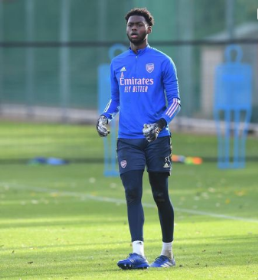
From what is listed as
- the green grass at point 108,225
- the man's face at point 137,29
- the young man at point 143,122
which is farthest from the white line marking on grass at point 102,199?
the man's face at point 137,29

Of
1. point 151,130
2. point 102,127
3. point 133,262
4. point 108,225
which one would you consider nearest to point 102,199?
point 108,225

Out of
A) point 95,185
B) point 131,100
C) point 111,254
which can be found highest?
point 131,100

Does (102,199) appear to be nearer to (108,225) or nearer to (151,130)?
(108,225)

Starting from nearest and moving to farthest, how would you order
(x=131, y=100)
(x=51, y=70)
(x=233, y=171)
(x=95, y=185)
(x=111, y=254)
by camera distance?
1. (x=131, y=100)
2. (x=111, y=254)
3. (x=95, y=185)
4. (x=233, y=171)
5. (x=51, y=70)

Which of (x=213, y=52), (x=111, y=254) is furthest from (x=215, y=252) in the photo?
(x=213, y=52)

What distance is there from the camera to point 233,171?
19.4m

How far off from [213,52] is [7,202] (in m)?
19.8

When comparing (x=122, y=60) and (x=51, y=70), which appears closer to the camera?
(x=122, y=60)

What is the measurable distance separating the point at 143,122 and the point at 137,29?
804mm

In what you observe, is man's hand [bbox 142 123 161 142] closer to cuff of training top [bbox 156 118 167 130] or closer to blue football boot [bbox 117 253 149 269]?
cuff of training top [bbox 156 118 167 130]

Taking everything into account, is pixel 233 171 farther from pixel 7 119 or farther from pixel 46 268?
pixel 7 119

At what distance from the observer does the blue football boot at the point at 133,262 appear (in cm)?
870

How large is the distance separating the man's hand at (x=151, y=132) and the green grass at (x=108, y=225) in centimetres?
112

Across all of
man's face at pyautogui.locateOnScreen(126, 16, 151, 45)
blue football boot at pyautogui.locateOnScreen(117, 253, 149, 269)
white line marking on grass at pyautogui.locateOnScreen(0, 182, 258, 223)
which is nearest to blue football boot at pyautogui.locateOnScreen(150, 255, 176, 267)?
blue football boot at pyautogui.locateOnScreen(117, 253, 149, 269)
